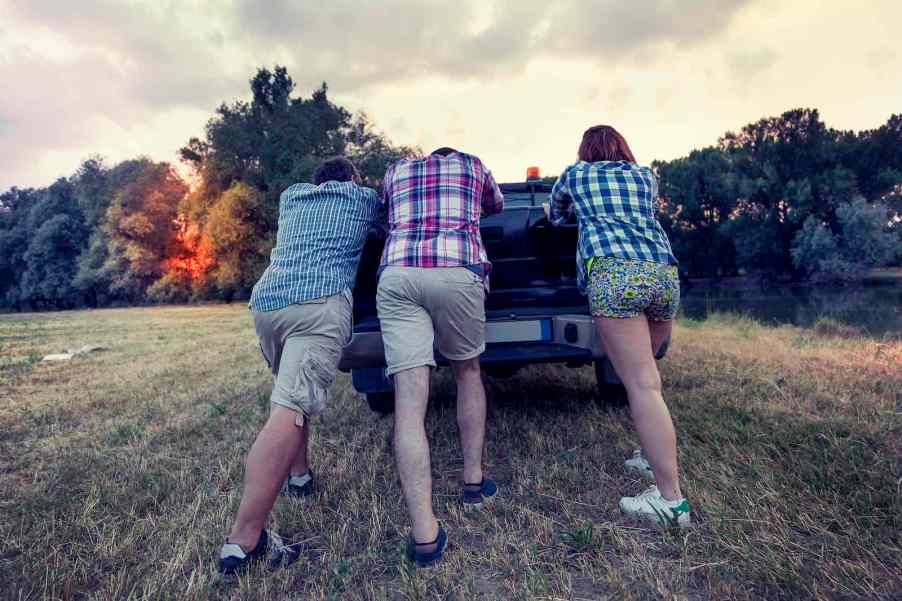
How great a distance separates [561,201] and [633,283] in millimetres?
598

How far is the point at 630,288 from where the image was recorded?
7.35 ft

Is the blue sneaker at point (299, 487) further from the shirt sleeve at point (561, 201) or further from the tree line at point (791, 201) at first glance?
the tree line at point (791, 201)

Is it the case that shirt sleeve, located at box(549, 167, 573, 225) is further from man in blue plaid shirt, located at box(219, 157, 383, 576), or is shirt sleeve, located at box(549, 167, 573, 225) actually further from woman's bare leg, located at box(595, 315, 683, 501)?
man in blue plaid shirt, located at box(219, 157, 383, 576)

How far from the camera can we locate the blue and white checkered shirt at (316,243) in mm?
2301

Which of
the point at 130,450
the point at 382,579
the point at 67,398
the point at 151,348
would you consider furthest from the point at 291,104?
the point at 382,579

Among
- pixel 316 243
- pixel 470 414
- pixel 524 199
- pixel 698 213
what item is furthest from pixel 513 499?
pixel 698 213

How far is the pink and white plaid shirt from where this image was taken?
→ 2.32m

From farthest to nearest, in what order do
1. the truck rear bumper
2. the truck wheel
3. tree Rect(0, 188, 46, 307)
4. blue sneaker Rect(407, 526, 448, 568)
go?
tree Rect(0, 188, 46, 307) → the truck wheel → the truck rear bumper → blue sneaker Rect(407, 526, 448, 568)

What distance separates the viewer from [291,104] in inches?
1110

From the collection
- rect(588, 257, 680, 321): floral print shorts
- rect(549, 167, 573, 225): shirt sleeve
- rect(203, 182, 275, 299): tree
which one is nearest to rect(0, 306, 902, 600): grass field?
rect(588, 257, 680, 321): floral print shorts

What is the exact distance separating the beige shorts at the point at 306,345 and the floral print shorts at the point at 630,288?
114 cm

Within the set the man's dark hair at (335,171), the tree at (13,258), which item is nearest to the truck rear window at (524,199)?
the man's dark hair at (335,171)

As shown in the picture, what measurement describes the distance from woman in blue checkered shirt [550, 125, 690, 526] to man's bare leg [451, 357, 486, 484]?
2.11ft

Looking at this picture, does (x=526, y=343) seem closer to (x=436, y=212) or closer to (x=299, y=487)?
(x=436, y=212)
